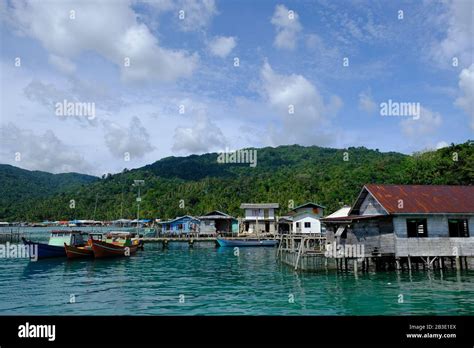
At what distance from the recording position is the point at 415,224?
2561cm

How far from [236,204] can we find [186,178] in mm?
85636

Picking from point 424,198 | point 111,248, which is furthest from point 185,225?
point 424,198

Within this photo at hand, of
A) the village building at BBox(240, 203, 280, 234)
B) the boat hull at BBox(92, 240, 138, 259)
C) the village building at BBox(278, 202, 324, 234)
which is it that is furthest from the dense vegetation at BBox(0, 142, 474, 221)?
the boat hull at BBox(92, 240, 138, 259)

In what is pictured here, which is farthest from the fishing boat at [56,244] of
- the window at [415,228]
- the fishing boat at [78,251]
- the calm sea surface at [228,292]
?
the window at [415,228]

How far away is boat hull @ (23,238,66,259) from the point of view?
3588 cm

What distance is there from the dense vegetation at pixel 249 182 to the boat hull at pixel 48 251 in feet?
71.1

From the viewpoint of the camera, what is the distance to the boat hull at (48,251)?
35.9m

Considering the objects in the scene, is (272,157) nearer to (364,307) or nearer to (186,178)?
(186,178)

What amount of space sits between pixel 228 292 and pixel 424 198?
15.7 m

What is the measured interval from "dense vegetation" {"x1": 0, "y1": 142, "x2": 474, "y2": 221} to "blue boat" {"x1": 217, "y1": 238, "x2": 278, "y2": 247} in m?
9.05

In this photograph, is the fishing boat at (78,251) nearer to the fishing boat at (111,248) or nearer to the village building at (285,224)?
the fishing boat at (111,248)

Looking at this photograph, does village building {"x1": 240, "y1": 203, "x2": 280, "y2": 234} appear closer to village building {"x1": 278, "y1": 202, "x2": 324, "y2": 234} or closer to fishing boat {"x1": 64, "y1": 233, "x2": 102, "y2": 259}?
village building {"x1": 278, "y1": 202, "x2": 324, "y2": 234}
